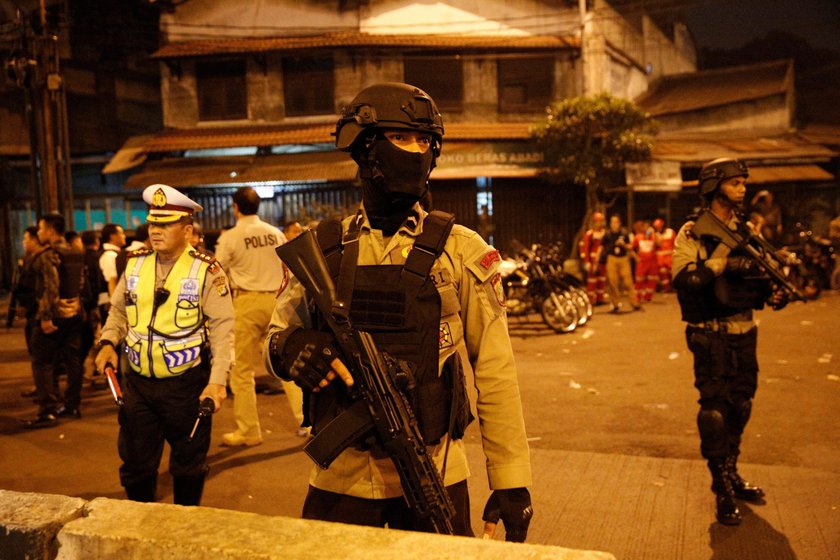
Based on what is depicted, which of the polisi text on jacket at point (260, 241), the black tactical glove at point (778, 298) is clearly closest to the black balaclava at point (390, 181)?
the black tactical glove at point (778, 298)

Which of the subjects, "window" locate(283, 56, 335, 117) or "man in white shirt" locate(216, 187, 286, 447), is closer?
"man in white shirt" locate(216, 187, 286, 447)

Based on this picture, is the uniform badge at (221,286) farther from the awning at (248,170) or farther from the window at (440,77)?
the window at (440,77)

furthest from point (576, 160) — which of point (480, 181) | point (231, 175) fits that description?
point (231, 175)

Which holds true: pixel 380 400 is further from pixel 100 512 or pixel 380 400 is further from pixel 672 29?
pixel 672 29

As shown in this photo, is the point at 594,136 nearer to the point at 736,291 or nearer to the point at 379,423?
the point at 736,291

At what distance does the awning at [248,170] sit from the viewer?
1898cm

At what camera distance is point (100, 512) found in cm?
238

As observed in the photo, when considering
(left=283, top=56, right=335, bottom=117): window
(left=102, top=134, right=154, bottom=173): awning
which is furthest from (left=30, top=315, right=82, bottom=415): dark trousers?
(left=283, top=56, right=335, bottom=117): window

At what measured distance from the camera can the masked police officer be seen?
7.82ft

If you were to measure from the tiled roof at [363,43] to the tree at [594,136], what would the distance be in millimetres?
2616

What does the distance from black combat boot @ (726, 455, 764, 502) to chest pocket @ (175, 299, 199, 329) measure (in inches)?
127

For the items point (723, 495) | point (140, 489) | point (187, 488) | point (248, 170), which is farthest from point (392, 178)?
point (248, 170)

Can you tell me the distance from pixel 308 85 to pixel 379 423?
19371 millimetres

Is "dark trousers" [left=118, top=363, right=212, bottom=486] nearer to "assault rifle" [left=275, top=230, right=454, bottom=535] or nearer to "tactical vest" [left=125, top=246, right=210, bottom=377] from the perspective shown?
"tactical vest" [left=125, top=246, right=210, bottom=377]
